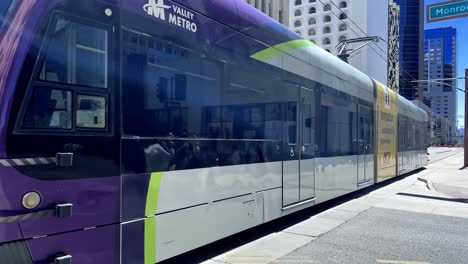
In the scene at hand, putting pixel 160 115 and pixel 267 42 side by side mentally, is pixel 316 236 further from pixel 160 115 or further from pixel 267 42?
pixel 160 115

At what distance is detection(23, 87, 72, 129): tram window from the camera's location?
312 cm

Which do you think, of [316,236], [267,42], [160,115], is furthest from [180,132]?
[316,236]

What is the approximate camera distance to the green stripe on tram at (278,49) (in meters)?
6.21

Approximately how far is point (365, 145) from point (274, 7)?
48.3 metres

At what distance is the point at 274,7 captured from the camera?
187 ft

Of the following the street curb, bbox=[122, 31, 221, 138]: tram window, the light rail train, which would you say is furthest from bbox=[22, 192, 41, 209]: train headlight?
the street curb

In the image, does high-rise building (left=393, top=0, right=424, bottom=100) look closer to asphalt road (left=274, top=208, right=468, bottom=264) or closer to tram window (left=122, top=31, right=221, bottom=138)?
asphalt road (left=274, top=208, right=468, bottom=264)

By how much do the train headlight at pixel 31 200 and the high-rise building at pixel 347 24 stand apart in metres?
95.4

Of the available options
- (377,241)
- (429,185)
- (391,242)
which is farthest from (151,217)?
(429,185)

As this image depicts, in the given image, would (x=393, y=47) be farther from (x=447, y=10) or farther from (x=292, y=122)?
(x=292, y=122)

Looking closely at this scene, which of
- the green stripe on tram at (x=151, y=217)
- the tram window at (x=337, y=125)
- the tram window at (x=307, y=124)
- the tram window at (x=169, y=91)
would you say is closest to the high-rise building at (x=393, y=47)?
the tram window at (x=337, y=125)

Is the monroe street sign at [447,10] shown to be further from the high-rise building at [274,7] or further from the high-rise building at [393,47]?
the high-rise building at [393,47]

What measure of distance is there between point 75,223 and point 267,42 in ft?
13.3

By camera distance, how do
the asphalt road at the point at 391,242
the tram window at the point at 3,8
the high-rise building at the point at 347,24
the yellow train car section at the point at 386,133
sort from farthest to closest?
the high-rise building at the point at 347,24, the yellow train car section at the point at 386,133, the asphalt road at the point at 391,242, the tram window at the point at 3,8
